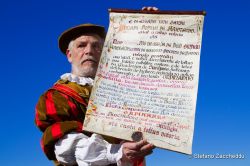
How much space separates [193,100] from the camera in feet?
10.9

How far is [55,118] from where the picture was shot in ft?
12.5

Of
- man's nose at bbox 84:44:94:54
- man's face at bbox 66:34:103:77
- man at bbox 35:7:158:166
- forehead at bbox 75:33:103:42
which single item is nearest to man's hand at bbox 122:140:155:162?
man at bbox 35:7:158:166

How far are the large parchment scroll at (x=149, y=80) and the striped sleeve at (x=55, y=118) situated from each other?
27 cm

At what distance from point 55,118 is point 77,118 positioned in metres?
0.21

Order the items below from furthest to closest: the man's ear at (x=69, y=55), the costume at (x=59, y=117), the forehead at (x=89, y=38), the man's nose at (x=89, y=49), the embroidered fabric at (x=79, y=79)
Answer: the man's ear at (x=69, y=55) < the forehead at (x=89, y=38) < the man's nose at (x=89, y=49) < the embroidered fabric at (x=79, y=79) < the costume at (x=59, y=117)

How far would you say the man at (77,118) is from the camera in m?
3.50

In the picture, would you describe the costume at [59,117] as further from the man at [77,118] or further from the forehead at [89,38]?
the forehead at [89,38]

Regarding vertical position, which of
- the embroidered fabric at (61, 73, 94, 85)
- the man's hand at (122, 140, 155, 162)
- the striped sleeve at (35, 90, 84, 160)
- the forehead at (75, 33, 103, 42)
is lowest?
the man's hand at (122, 140, 155, 162)

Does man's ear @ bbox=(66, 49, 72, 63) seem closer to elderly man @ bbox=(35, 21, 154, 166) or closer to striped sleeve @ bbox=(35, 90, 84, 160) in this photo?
elderly man @ bbox=(35, 21, 154, 166)

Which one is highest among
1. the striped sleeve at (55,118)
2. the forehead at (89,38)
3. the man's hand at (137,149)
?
the forehead at (89,38)

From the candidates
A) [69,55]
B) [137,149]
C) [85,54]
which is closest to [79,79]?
[85,54]

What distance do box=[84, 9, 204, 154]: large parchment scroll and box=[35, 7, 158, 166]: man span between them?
0.17 meters

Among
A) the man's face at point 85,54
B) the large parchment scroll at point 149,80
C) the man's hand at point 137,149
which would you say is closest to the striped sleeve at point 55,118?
the large parchment scroll at point 149,80

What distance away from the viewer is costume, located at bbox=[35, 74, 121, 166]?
365cm
